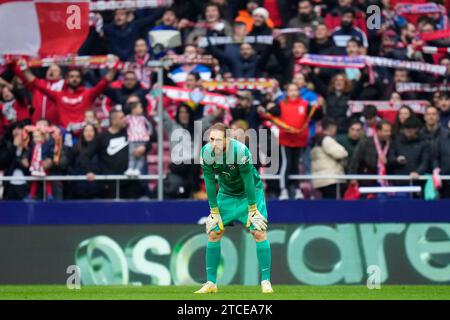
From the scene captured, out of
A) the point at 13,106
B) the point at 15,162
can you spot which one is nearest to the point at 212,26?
the point at 13,106

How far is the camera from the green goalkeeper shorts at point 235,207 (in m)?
15.4

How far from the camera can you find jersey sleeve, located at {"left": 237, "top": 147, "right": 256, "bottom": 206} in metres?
14.9

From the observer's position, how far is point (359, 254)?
2000 centimetres

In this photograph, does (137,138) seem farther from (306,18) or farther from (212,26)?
(306,18)

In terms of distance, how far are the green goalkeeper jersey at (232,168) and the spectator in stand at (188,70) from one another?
5.44 m

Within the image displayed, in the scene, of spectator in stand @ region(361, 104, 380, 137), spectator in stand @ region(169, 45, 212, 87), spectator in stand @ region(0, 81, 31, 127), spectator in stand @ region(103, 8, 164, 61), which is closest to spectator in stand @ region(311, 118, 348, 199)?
spectator in stand @ region(361, 104, 380, 137)

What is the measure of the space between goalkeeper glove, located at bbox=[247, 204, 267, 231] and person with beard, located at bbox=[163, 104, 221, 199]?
4.60 metres

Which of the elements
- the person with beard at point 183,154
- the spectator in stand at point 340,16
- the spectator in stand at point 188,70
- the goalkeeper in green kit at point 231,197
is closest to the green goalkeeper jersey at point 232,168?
the goalkeeper in green kit at point 231,197

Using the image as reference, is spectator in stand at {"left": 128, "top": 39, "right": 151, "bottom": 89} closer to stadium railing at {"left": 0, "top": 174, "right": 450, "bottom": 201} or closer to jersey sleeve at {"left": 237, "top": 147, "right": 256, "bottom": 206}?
stadium railing at {"left": 0, "top": 174, "right": 450, "bottom": 201}

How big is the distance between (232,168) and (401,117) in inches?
219

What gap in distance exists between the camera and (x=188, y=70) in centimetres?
2080
